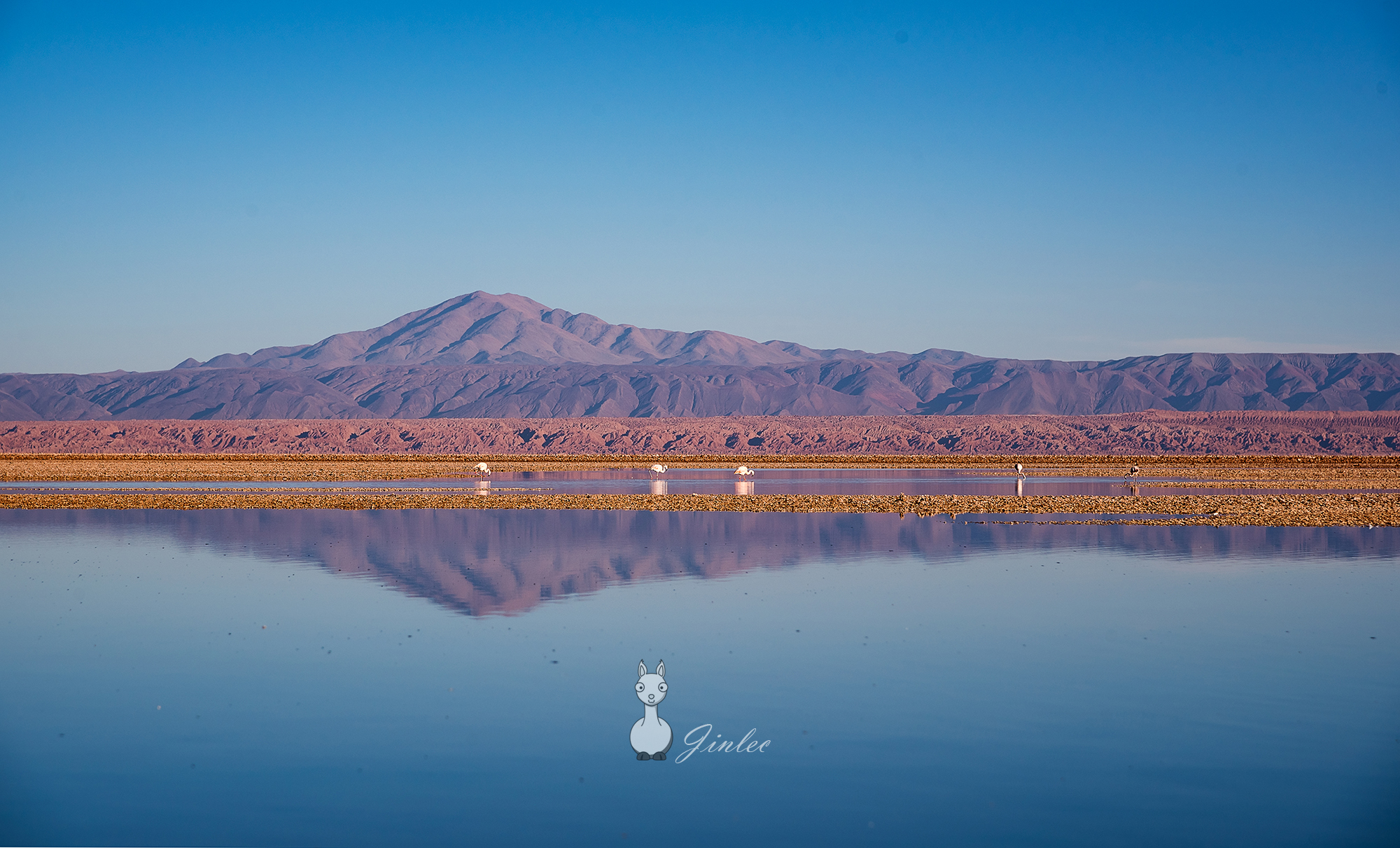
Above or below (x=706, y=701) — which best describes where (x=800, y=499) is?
below

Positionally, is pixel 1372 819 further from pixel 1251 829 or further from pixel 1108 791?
pixel 1108 791

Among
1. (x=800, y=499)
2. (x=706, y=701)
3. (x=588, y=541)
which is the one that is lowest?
(x=800, y=499)

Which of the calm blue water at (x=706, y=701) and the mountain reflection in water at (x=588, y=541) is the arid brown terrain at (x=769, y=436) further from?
the calm blue water at (x=706, y=701)

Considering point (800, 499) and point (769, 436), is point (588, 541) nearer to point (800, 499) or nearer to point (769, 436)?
point (800, 499)

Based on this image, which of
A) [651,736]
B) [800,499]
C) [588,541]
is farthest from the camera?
[800,499]

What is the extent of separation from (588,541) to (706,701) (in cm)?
1622

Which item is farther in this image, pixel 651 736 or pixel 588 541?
pixel 588 541

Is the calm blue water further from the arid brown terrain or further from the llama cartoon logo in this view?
the arid brown terrain

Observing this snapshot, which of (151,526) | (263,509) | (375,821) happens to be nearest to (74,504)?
(263,509)

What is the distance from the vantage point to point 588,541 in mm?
27672

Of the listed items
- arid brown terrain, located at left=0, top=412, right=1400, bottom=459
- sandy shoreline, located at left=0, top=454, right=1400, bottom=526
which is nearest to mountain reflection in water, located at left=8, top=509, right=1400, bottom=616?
sandy shoreline, located at left=0, top=454, right=1400, bottom=526

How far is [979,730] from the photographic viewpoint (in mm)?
10648

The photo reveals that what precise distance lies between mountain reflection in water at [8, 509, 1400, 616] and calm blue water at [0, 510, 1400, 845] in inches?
13.5

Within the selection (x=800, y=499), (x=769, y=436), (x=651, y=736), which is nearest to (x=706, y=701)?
(x=651, y=736)
